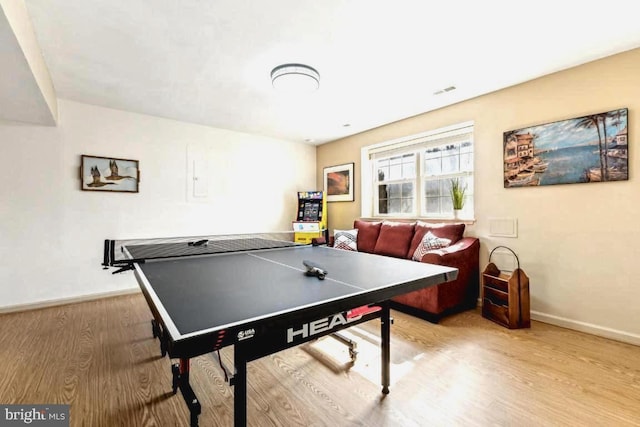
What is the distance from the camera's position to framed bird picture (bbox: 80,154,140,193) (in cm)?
372

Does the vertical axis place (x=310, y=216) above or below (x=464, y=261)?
above

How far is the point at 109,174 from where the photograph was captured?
386 cm

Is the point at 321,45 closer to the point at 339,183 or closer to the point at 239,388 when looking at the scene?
the point at 239,388

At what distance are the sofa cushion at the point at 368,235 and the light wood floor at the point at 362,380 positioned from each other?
169cm

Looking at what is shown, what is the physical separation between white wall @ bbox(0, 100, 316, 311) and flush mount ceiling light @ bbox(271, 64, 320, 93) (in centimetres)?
237

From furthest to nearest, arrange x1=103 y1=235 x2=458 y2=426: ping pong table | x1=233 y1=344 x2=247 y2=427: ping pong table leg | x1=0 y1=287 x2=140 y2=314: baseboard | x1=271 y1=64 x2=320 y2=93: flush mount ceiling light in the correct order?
x1=0 y1=287 x2=140 y2=314: baseboard, x1=271 y1=64 x2=320 y2=93: flush mount ceiling light, x1=233 y1=344 x2=247 y2=427: ping pong table leg, x1=103 y1=235 x2=458 y2=426: ping pong table

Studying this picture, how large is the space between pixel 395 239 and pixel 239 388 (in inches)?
128

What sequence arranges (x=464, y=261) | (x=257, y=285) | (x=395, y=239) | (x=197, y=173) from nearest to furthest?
1. (x=257, y=285)
2. (x=464, y=261)
3. (x=395, y=239)
4. (x=197, y=173)

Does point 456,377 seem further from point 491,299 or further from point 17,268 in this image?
point 17,268

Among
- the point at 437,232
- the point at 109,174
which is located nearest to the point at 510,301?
the point at 437,232

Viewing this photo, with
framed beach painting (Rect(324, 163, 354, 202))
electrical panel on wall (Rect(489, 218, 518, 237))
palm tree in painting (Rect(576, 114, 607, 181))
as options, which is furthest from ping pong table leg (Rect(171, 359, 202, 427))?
framed beach painting (Rect(324, 163, 354, 202))

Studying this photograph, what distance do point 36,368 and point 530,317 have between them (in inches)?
171

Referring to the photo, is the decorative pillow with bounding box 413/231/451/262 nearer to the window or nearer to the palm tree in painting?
the window

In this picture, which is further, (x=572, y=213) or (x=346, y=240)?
(x=346, y=240)
